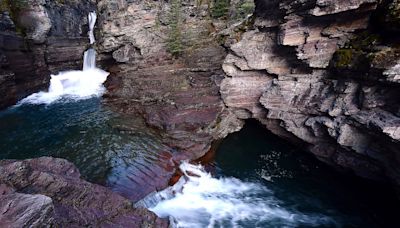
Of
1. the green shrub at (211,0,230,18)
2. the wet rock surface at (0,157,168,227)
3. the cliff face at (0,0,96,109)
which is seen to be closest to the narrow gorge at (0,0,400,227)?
the wet rock surface at (0,157,168,227)

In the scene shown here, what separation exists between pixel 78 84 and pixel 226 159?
17.1 metres

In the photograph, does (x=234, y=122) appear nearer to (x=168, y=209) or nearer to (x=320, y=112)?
(x=320, y=112)

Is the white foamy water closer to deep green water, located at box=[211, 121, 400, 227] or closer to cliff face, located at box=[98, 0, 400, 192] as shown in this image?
deep green water, located at box=[211, 121, 400, 227]

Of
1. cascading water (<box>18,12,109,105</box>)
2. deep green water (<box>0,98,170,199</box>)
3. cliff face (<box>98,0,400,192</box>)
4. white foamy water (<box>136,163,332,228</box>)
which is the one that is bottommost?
white foamy water (<box>136,163,332,228</box>)

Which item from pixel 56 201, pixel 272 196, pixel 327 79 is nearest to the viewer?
pixel 56 201

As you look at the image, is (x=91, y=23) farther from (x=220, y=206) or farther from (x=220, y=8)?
(x=220, y=206)

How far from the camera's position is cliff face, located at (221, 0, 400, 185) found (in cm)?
1375

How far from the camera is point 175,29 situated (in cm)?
2712

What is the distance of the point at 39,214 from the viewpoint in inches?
237

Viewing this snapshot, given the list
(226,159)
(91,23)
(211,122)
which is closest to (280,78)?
(211,122)

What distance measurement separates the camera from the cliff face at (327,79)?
1375cm

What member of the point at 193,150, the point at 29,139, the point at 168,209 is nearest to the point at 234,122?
the point at 193,150

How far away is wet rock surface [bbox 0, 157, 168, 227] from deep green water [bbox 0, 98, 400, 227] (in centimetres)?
389

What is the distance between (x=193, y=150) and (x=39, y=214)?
38.4 feet
